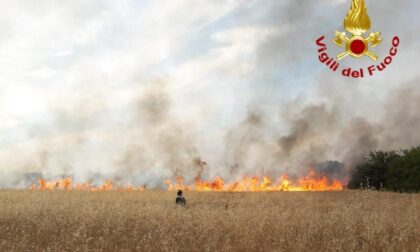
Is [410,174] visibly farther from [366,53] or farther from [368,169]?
[366,53]

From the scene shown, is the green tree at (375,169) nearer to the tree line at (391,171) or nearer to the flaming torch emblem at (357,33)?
the tree line at (391,171)

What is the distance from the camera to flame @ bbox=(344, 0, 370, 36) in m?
20.8

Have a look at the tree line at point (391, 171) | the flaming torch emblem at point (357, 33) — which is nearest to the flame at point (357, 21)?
the flaming torch emblem at point (357, 33)

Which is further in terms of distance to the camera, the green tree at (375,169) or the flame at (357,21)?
the green tree at (375,169)

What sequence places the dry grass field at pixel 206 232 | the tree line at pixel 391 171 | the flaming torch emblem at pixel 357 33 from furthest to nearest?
the tree line at pixel 391 171
the flaming torch emblem at pixel 357 33
the dry grass field at pixel 206 232

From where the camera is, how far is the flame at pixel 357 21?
2078 cm

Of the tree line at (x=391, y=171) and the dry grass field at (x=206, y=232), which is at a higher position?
the tree line at (x=391, y=171)

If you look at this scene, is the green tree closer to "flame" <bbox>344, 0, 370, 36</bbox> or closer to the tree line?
the tree line

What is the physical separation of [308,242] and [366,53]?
33.7 feet

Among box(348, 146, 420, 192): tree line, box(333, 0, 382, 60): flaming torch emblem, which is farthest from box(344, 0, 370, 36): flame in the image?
box(348, 146, 420, 192): tree line

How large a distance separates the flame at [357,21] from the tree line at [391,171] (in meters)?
23.1

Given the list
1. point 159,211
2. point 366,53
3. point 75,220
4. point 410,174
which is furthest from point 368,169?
point 75,220

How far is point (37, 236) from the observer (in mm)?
12922

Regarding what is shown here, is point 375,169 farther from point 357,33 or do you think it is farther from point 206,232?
point 206,232
